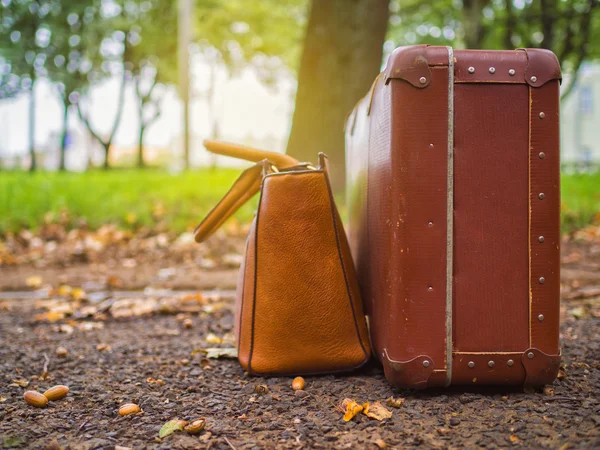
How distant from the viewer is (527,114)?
4.89ft

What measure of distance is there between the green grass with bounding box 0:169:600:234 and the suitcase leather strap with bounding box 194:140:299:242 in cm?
283

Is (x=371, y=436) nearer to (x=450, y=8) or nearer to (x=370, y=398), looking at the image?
(x=370, y=398)

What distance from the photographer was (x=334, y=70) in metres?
5.39

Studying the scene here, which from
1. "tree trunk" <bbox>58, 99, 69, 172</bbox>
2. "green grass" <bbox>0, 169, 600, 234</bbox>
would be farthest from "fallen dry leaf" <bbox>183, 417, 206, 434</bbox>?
"tree trunk" <bbox>58, 99, 69, 172</bbox>

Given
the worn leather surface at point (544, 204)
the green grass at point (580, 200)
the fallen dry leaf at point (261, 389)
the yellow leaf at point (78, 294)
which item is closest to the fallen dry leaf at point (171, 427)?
the fallen dry leaf at point (261, 389)

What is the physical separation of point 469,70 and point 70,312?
219 cm

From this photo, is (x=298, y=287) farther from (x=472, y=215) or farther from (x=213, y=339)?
(x=213, y=339)

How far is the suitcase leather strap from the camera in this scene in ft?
6.37

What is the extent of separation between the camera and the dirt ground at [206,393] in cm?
132

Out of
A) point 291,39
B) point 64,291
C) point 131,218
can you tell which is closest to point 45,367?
point 64,291

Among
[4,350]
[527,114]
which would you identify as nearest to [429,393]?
[527,114]

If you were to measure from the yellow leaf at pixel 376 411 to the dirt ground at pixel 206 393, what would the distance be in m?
0.02

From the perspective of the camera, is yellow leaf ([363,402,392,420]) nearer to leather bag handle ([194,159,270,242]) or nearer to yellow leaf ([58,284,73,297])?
leather bag handle ([194,159,270,242])

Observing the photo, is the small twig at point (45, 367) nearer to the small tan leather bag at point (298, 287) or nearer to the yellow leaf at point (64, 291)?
the small tan leather bag at point (298, 287)
